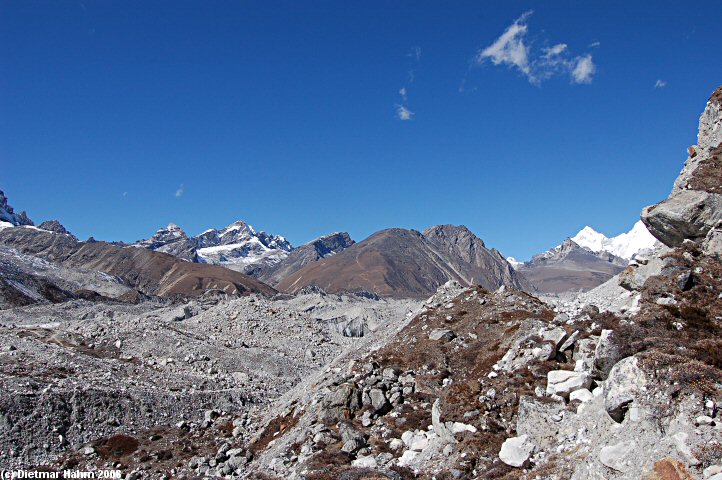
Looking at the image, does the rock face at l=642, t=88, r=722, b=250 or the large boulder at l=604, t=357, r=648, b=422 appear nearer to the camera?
the large boulder at l=604, t=357, r=648, b=422

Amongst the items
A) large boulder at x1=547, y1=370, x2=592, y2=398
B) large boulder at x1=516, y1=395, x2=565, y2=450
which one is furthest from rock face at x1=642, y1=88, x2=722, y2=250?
large boulder at x1=516, y1=395, x2=565, y2=450

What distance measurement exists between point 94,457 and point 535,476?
26.9 m

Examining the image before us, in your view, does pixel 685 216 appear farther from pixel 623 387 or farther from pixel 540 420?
pixel 623 387

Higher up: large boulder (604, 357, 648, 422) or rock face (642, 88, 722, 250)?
rock face (642, 88, 722, 250)

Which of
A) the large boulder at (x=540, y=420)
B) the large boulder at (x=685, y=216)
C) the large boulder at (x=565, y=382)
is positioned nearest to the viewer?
the large boulder at (x=540, y=420)

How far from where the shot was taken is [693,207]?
23.9 m

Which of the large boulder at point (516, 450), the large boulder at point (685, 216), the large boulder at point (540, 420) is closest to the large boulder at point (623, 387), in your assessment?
the large boulder at point (540, 420)

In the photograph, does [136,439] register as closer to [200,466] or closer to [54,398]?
[54,398]

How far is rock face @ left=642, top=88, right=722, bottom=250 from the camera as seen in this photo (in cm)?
2345

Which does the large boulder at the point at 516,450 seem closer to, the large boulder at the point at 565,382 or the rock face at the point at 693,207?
the large boulder at the point at 565,382

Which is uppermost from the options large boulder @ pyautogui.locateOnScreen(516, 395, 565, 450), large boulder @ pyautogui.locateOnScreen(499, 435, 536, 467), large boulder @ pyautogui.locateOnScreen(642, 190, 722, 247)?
large boulder @ pyautogui.locateOnScreen(642, 190, 722, 247)

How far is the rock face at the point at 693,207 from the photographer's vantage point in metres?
23.5

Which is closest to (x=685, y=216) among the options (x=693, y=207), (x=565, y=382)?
(x=693, y=207)

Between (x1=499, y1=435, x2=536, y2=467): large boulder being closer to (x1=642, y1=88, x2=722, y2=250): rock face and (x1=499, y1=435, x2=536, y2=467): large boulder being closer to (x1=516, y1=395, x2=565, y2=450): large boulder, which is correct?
(x1=516, y1=395, x2=565, y2=450): large boulder
